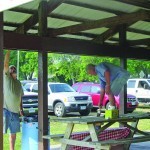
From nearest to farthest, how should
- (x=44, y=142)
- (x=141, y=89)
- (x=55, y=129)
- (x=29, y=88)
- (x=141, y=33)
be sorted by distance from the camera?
(x=44, y=142) < (x=141, y=33) < (x=55, y=129) < (x=29, y=88) < (x=141, y=89)

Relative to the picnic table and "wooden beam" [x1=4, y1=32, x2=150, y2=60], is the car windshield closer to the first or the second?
"wooden beam" [x1=4, y1=32, x2=150, y2=60]

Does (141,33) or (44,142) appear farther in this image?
(141,33)

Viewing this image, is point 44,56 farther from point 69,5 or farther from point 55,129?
point 55,129

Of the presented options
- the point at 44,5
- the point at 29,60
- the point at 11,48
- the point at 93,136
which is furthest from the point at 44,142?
the point at 29,60

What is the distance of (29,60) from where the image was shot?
39.1 metres

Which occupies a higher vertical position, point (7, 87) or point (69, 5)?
point (69, 5)

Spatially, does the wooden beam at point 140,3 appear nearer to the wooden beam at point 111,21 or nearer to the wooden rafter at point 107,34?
the wooden beam at point 111,21

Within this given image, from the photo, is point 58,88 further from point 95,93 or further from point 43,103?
point 43,103

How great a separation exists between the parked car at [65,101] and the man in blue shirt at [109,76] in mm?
11175

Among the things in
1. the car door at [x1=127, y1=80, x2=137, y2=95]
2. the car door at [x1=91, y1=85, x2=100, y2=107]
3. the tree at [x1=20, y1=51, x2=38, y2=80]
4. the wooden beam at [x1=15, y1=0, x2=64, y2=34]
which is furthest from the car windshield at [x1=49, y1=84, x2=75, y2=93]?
the tree at [x1=20, y1=51, x2=38, y2=80]

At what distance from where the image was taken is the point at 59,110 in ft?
64.2

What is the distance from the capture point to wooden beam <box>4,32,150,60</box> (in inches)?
272

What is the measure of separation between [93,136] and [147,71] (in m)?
36.5

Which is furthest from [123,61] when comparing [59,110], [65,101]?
[59,110]
